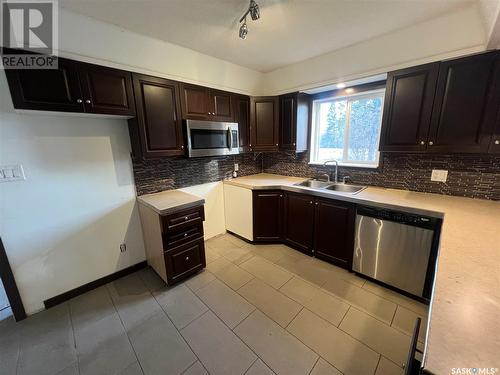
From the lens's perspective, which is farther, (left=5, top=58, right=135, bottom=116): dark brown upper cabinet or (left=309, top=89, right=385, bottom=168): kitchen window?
(left=309, top=89, right=385, bottom=168): kitchen window

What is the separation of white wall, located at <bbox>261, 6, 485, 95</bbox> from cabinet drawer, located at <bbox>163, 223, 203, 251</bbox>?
7.59 ft

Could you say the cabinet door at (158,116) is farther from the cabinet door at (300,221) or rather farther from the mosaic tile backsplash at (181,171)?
the cabinet door at (300,221)

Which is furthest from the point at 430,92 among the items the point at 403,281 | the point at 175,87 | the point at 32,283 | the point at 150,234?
the point at 32,283

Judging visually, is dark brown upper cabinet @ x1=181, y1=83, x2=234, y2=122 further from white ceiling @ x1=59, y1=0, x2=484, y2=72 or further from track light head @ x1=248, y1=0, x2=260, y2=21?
track light head @ x1=248, y1=0, x2=260, y2=21

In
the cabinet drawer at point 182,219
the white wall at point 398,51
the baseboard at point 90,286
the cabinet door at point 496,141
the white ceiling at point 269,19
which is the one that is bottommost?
the baseboard at point 90,286

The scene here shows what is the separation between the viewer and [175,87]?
85.4 inches

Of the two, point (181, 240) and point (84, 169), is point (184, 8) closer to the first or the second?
point (84, 169)

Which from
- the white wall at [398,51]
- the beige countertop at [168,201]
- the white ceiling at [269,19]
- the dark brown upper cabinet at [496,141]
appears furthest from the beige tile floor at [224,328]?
the white ceiling at [269,19]

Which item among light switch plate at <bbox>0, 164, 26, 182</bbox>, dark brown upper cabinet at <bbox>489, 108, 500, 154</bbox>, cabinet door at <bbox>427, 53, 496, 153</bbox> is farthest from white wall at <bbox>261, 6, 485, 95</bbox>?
light switch plate at <bbox>0, 164, 26, 182</bbox>

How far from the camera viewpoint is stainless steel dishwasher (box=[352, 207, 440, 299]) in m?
1.75

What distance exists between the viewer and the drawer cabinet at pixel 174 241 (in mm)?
2039

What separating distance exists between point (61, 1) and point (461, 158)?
3.64m

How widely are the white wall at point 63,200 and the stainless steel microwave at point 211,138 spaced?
2.20ft

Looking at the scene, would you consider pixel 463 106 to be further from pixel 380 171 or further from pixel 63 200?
pixel 63 200
